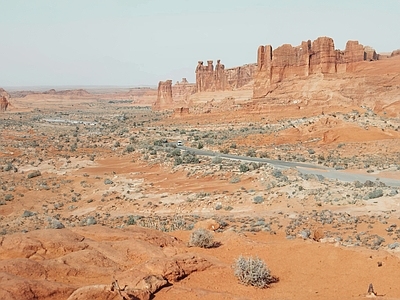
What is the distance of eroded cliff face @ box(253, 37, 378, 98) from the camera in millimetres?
59656

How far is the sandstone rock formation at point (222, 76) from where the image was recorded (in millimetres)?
99894

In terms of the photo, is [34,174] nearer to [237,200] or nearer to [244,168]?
[244,168]

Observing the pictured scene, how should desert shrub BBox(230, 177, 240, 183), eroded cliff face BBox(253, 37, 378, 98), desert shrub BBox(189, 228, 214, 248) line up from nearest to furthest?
desert shrub BBox(189, 228, 214, 248)
desert shrub BBox(230, 177, 240, 183)
eroded cliff face BBox(253, 37, 378, 98)

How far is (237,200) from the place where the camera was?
69.6 feet

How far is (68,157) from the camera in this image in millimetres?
40156

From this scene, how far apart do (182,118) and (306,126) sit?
36.1m

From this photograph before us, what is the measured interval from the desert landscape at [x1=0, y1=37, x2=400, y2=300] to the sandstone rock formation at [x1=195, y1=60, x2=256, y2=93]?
30.8 meters

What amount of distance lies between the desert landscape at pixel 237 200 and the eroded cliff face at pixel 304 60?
179mm

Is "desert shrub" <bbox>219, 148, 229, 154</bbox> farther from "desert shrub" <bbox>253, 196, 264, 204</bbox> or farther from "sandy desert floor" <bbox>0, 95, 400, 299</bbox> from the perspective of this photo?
"desert shrub" <bbox>253, 196, 264, 204</bbox>

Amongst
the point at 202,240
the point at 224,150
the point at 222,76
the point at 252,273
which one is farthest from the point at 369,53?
the point at 252,273

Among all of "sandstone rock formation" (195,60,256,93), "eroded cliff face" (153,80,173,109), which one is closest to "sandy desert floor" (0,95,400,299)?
"sandstone rock formation" (195,60,256,93)

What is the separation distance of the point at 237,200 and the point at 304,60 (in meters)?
45.1

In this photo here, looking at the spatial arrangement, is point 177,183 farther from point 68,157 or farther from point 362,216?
point 68,157

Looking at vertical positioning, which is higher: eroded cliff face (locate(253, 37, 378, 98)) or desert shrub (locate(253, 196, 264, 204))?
eroded cliff face (locate(253, 37, 378, 98))
